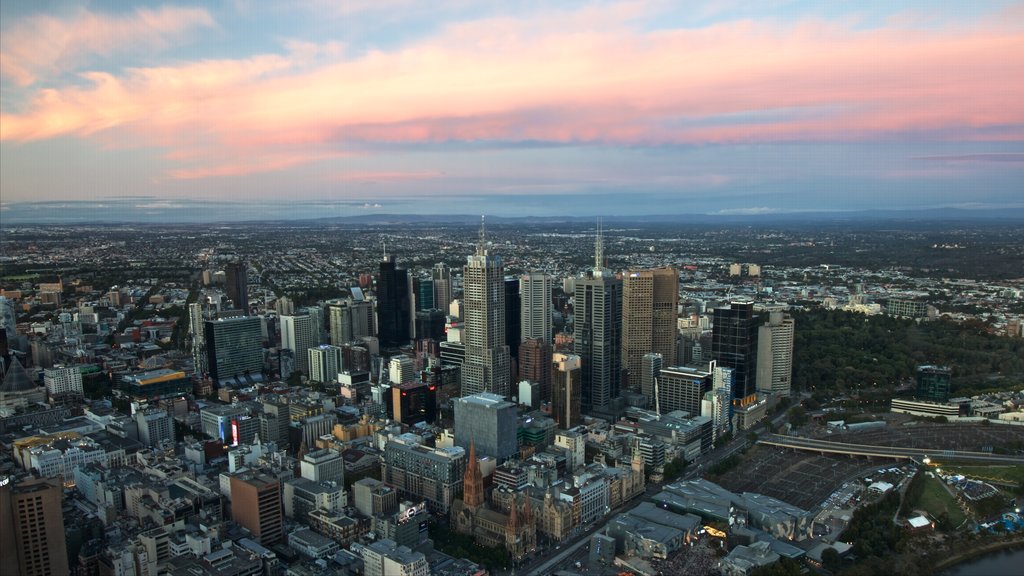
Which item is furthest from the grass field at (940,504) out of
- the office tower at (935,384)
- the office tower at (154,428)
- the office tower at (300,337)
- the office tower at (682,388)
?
the office tower at (300,337)

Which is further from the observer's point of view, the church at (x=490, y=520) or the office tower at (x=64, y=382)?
the office tower at (x=64, y=382)

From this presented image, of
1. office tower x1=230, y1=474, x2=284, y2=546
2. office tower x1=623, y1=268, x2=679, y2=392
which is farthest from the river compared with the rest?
office tower x1=230, y1=474, x2=284, y2=546

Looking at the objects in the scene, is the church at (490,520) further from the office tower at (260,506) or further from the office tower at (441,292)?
the office tower at (441,292)

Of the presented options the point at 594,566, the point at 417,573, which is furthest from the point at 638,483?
the point at 417,573

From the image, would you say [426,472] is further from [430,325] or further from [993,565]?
[430,325]

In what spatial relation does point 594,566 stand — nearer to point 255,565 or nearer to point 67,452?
point 255,565

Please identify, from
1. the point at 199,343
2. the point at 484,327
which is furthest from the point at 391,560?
the point at 199,343
